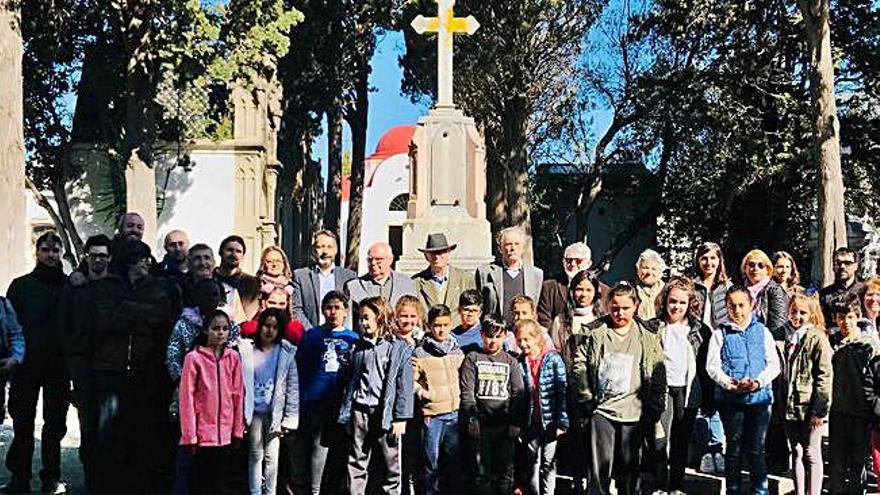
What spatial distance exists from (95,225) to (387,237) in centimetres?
1549

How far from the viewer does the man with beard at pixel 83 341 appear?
6539mm

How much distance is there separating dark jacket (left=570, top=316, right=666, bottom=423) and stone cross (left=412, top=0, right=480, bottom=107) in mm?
5952

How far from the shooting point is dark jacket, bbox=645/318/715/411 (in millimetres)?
6695

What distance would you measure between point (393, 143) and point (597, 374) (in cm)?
4135

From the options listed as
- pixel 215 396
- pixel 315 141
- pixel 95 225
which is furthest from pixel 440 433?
pixel 315 141

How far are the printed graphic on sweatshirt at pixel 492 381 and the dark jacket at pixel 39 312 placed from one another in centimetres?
302

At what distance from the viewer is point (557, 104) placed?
23.1 meters

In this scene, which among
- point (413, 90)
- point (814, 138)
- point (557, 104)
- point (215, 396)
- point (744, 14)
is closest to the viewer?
point (215, 396)

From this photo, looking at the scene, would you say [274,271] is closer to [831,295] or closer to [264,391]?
[264,391]

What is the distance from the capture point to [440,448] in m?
6.59

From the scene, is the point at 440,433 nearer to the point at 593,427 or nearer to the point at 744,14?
the point at 593,427

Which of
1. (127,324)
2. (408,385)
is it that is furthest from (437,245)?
(127,324)

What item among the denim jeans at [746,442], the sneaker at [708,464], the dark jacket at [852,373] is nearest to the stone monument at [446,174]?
the sneaker at [708,464]

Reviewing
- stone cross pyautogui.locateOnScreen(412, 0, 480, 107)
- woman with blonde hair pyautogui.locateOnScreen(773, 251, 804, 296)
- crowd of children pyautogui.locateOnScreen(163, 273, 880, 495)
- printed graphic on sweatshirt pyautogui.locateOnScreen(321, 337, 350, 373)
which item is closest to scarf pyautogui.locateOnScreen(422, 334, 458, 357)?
→ crowd of children pyautogui.locateOnScreen(163, 273, 880, 495)
